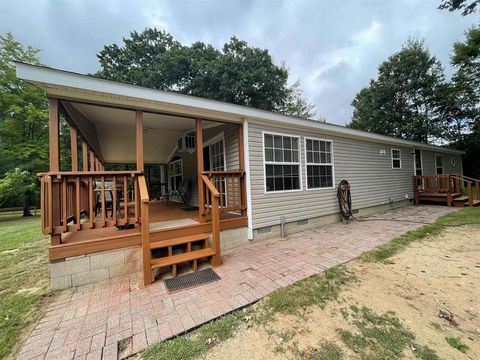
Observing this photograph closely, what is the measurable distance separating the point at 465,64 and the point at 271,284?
20940 millimetres

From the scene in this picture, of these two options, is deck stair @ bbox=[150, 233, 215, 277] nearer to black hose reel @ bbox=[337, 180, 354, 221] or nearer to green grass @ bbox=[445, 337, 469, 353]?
green grass @ bbox=[445, 337, 469, 353]

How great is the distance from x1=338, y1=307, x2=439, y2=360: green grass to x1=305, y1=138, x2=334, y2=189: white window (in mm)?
3826

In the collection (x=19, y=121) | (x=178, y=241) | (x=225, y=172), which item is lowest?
(x=178, y=241)

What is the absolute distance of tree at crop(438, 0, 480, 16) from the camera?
7.72 m

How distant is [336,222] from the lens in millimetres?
6238

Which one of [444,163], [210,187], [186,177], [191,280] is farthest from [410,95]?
[191,280]

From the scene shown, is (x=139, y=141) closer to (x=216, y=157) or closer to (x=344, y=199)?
(x=216, y=157)

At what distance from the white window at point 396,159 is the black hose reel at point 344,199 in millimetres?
3962

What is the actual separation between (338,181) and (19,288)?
7.32 m

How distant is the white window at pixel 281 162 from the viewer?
486 centimetres

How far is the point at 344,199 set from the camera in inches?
249

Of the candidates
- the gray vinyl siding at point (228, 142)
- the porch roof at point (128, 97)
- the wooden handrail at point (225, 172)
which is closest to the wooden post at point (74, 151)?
the porch roof at point (128, 97)

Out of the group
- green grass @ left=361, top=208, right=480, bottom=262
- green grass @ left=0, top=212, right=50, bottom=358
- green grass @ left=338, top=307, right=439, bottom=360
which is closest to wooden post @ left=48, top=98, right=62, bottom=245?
green grass @ left=0, top=212, right=50, bottom=358

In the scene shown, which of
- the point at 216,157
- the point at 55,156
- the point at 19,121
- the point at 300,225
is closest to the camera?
the point at 55,156
